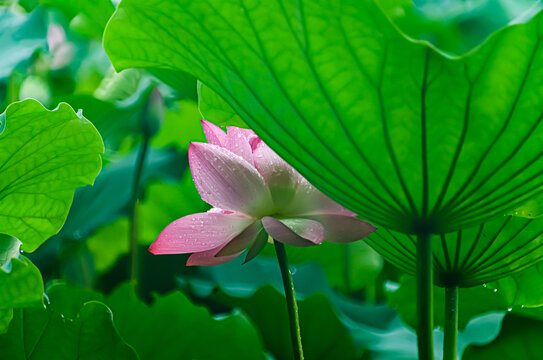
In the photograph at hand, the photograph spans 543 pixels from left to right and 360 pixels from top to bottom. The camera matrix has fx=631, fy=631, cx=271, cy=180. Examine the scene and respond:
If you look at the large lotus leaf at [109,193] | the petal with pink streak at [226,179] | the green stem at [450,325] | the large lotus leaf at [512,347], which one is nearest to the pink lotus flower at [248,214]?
the petal with pink streak at [226,179]

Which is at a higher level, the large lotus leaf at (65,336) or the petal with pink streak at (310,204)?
the petal with pink streak at (310,204)

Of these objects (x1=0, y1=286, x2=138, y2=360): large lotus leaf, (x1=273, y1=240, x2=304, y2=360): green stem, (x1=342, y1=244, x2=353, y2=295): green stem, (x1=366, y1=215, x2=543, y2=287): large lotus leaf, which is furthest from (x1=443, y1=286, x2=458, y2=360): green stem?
(x1=342, y1=244, x2=353, y2=295): green stem

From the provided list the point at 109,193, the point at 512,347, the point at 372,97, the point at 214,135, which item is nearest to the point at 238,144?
the point at 214,135

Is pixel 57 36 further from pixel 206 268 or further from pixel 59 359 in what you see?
pixel 59 359

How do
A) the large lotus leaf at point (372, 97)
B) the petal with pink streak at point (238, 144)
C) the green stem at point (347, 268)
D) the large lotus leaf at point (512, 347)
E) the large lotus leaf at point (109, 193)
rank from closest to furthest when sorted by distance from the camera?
the large lotus leaf at point (372, 97)
the petal with pink streak at point (238, 144)
the large lotus leaf at point (512, 347)
the large lotus leaf at point (109, 193)
the green stem at point (347, 268)

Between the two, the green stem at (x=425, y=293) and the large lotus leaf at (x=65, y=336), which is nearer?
the green stem at (x=425, y=293)

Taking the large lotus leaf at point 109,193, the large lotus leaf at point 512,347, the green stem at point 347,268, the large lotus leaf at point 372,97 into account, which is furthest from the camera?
the green stem at point 347,268

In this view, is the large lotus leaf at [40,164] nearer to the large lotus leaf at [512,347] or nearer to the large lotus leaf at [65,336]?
the large lotus leaf at [65,336]

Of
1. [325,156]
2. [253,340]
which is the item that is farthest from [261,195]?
[253,340]
